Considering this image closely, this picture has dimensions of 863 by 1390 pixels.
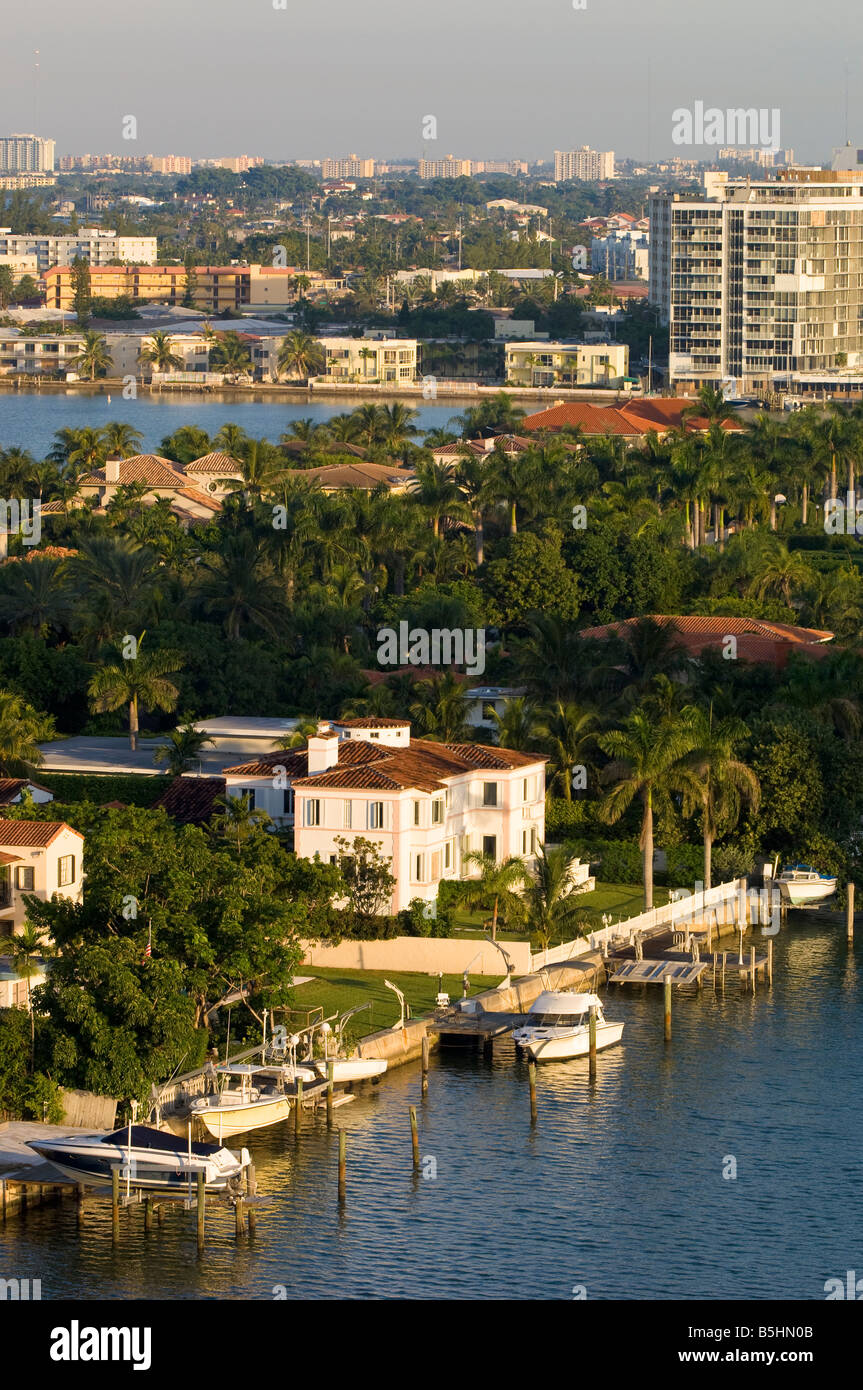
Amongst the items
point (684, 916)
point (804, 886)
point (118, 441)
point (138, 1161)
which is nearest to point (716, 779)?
point (684, 916)

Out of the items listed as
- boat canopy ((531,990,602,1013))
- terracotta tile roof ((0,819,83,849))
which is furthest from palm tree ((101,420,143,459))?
boat canopy ((531,990,602,1013))

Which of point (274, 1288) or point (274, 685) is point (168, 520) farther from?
point (274, 1288)

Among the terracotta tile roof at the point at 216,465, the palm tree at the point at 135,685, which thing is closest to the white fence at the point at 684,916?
the palm tree at the point at 135,685

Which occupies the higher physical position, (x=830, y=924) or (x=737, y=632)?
(x=737, y=632)

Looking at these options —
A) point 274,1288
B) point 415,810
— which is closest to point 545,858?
point 415,810

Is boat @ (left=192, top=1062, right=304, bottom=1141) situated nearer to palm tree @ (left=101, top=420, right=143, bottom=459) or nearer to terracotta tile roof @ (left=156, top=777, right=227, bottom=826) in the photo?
terracotta tile roof @ (left=156, top=777, right=227, bottom=826)

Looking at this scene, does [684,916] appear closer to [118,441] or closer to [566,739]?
[566,739]
